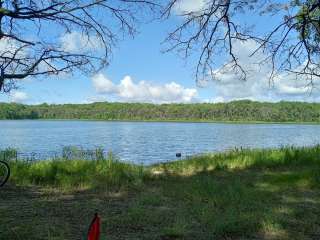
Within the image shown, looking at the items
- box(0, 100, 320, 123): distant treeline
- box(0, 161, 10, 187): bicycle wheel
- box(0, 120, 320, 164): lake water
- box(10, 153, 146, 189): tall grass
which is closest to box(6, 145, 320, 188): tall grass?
box(10, 153, 146, 189): tall grass

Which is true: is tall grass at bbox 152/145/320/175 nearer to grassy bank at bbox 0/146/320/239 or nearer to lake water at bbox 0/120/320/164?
grassy bank at bbox 0/146/320/239

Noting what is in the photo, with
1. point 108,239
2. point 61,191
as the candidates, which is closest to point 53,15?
point 61,191

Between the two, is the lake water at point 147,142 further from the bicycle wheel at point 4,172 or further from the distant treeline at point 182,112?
the distant treeline at point 182,112

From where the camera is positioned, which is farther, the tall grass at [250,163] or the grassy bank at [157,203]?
the tall grass at [250,163]

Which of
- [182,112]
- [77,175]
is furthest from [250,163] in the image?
[182,112]

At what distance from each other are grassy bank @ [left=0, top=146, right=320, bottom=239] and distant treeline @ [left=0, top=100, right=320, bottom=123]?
144419mm

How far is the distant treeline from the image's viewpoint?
16288cm

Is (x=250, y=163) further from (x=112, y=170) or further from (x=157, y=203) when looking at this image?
(x=157, y=203)

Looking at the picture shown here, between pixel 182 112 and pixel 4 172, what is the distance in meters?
168

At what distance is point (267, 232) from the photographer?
554cm

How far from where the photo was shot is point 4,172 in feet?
31.2

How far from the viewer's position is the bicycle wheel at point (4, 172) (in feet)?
28.4

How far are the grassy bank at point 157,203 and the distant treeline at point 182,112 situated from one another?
14442 cm

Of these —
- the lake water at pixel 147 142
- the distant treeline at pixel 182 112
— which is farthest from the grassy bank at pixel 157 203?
the distant treeline at pixel 182 112
